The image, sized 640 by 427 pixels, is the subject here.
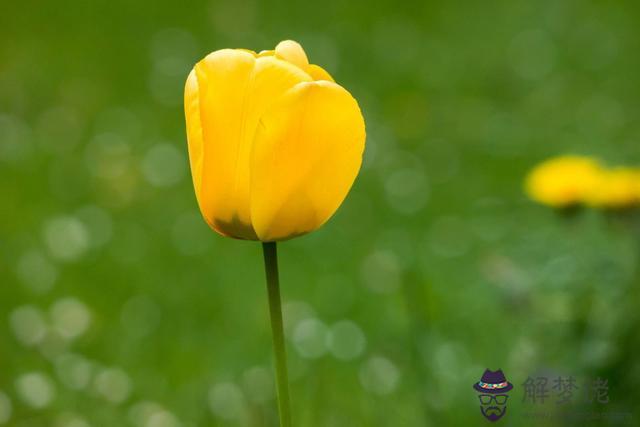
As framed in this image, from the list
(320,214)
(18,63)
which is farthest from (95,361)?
(18,63)

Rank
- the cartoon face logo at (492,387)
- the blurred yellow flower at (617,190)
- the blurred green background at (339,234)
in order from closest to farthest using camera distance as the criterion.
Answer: the cartoon face logo at (492,387) < the blurred green background at (339,234) < the blurred yellow flower at (617,190)

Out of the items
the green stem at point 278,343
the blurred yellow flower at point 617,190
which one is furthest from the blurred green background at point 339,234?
the green stem at point 278,343

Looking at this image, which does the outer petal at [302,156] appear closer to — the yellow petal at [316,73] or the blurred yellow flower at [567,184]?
the yellow petal at [316,73]

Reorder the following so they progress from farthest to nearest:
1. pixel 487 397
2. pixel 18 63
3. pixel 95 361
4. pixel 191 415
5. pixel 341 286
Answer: pixel 18 63 → pixel 341 286 → pixel 95 361 → pixel 191 415 → pixel 487 397

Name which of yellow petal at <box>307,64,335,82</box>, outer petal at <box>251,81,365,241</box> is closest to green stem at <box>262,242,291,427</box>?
outer petal at <box>251,81,365,241</box>

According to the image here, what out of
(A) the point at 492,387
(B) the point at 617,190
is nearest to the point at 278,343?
(A) the point at 492,387

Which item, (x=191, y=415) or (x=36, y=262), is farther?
(x=36, y=262)

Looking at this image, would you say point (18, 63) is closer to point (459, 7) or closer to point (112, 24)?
point (112, 24)
